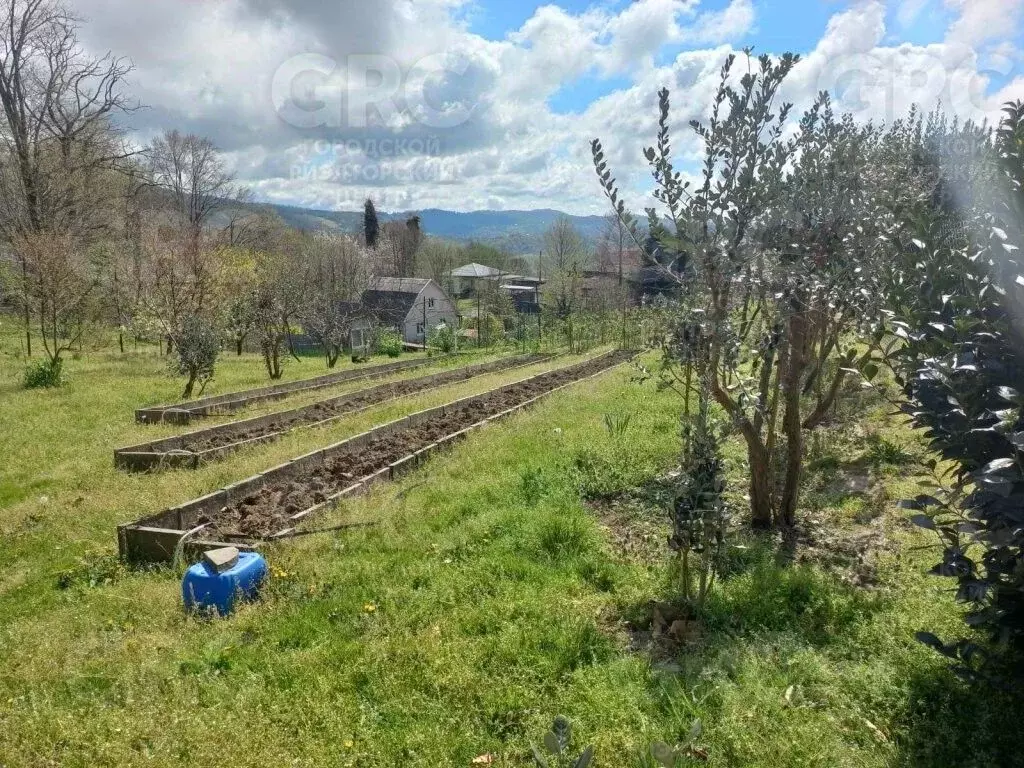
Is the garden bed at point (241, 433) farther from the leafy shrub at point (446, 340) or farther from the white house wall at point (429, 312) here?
the white house wall at point (429, 312)

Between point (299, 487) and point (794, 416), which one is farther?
point (299, 487)

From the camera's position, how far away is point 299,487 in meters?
6.73

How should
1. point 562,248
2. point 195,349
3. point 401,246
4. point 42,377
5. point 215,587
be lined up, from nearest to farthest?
point 215,587 < point 195,349 < point 42,377 < point 562,248 < point 401,246

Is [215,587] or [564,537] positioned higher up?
[564,537]

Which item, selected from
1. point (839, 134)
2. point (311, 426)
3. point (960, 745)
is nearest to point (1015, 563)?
point (960, 745)

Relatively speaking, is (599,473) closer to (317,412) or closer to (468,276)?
(317,412)

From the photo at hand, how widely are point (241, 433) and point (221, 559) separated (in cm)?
559

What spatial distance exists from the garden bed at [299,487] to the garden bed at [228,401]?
3967 mm

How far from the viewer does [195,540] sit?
516cm

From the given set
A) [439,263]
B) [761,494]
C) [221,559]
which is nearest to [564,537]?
[761,494]

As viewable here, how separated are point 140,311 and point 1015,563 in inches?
856

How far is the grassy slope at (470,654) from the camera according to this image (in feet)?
9.41

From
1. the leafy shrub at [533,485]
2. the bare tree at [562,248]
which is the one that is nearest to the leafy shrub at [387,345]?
the bare tree at [562,248]

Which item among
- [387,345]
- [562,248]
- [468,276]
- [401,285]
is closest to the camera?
[387,345]
